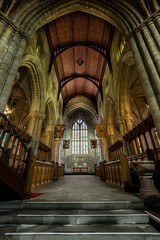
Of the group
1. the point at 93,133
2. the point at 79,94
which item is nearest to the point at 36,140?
the point at 79,94

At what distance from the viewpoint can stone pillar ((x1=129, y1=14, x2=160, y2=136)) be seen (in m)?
3.63

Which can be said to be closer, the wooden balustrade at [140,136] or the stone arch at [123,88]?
the wooden balustrade at [140,136]

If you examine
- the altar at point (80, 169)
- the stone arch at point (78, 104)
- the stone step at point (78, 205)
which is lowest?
the stone step at point (78, 205)

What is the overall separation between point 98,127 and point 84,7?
345 inches

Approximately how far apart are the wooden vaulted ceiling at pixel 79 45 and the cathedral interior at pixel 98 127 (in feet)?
0.29

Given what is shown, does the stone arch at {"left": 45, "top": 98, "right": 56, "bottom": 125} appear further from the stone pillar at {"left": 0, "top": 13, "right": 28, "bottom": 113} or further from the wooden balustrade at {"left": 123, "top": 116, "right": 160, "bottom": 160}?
the wooden balustrade at {"left": 123, "top": 116, "right": 160, "bottom": 160}

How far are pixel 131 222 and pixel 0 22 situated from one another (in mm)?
7188

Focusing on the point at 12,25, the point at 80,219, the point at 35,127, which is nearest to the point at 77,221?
the point at 80,219

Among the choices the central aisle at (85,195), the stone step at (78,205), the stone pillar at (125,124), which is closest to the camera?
the stone step at (78,205)

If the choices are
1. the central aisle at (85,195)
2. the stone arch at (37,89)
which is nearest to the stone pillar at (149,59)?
the central aisle at (85,195)

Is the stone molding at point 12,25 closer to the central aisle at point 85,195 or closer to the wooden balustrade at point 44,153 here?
the central aisle at point 85,195

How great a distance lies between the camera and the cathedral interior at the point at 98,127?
6.27 feet

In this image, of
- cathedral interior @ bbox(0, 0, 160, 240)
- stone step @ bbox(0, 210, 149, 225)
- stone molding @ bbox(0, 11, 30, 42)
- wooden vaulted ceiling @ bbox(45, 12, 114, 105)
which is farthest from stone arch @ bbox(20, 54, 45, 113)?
stone step @ bbox(0, 210, 149, 225)

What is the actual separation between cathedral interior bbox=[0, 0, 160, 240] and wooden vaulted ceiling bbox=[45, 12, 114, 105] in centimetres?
9
